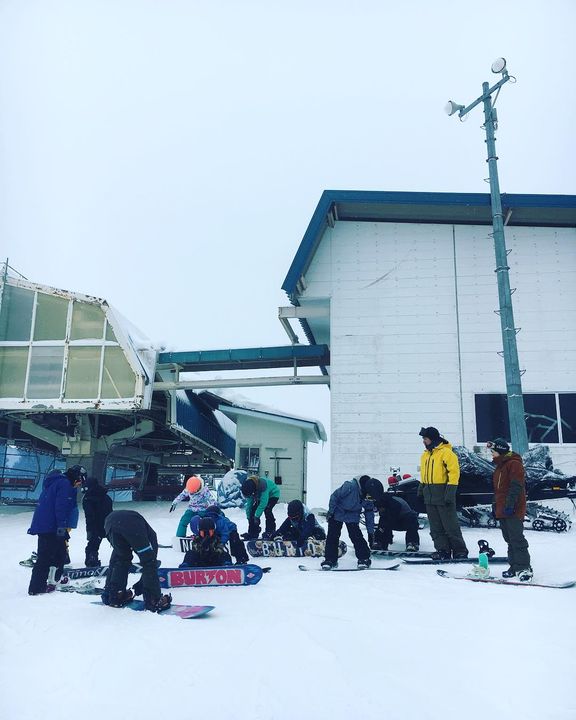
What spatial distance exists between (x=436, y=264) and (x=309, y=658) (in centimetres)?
1428

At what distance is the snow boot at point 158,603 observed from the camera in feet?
19.2

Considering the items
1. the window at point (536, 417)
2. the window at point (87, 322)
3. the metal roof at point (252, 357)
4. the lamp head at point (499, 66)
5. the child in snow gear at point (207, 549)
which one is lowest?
the child in snow gear at point (207, 549)

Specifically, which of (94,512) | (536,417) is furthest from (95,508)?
(536,417)

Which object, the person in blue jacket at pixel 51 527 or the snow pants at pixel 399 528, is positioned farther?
the snow pants at pixel 399 528

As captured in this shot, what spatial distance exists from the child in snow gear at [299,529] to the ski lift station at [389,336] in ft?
19.6

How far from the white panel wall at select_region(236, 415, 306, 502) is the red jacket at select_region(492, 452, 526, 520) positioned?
1471cm

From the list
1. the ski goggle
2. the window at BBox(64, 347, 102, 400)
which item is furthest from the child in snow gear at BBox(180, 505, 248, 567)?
the window at BBox(64, 347, 102, 400)

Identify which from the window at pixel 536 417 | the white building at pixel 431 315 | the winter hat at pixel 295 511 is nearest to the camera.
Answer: the winter hat at pixel 295 511

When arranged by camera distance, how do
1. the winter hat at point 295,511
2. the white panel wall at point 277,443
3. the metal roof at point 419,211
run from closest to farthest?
1. the winter hat at point 295,511
2. the metal roof at point 419,211
3. the white panel wall at point 277,443

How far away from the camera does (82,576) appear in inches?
317

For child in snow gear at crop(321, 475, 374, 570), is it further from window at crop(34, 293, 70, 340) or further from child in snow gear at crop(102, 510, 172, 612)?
window at crop(34, 293, 70, 340)

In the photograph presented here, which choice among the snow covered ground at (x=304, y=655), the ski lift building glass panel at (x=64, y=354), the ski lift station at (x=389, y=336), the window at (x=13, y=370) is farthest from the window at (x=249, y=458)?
the snow covered ground at (x=304, y=655)

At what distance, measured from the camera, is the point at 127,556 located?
20.7ft

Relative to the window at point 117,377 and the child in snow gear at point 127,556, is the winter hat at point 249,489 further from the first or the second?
the window at point 117,377
